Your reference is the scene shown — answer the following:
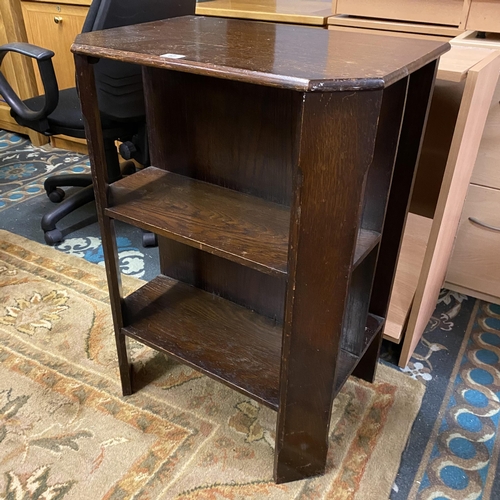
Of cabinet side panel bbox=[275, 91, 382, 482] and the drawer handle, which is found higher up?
cabinet side panel bbox=[275, 91, 382, 482]

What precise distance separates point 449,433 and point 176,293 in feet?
2.42

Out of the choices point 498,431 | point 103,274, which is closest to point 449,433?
point 498,431

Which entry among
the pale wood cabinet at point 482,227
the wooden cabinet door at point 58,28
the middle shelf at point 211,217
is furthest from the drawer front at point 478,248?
the wooden cabinet door at point 58,28

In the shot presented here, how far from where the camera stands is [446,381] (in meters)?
1.31

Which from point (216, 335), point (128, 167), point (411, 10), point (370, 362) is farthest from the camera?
point (128, 167)

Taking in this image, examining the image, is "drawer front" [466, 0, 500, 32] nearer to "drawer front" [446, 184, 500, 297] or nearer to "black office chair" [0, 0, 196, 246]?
"drawer front" [446, 184, 500, 297]

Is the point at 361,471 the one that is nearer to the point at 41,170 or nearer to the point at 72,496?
the point at 72,496

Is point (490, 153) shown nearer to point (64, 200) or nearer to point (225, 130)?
point (225, 130)

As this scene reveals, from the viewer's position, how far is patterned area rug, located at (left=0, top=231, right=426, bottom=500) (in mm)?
1044

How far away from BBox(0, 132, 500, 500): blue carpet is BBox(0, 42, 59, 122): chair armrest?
1.61 ft

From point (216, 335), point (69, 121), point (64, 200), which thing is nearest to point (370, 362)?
point (216, 335)

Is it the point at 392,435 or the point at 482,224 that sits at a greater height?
the point at 482,224

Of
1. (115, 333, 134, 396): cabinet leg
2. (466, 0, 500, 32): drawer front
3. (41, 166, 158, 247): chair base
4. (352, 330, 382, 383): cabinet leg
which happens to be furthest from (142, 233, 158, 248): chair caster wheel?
(466, 0, 500, 32): drawer front

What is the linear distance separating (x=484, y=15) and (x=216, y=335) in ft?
3.50
